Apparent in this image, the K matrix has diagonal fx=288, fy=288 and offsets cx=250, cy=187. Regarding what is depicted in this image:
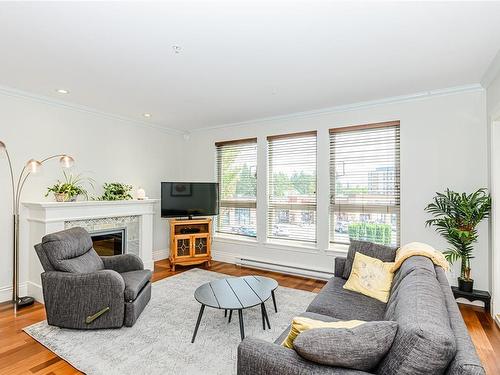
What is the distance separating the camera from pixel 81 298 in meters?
2.69

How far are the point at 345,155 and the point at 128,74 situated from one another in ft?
10.1

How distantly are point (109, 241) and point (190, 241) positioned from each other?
128 centimetres

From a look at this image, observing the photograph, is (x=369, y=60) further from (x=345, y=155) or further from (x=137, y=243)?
(x=137, y=243)

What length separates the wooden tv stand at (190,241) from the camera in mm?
4938

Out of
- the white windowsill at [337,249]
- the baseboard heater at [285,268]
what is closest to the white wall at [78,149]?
the baseboard heater at [285,268]

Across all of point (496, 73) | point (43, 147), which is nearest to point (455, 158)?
point (496, 73)

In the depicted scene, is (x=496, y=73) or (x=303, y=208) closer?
A: (x=496, y=73)

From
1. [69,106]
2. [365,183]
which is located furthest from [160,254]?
[365,183]

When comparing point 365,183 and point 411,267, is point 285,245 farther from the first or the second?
point 411,267

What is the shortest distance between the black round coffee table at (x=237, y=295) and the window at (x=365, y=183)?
1.85 m

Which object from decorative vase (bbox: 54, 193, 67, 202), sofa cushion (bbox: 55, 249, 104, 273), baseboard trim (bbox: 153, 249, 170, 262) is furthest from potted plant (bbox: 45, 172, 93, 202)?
baseboard trim (bbox: 153, 249, 170, 262)

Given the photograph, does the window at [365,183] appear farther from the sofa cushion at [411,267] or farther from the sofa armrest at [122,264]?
the sofa armrest at [122,264]

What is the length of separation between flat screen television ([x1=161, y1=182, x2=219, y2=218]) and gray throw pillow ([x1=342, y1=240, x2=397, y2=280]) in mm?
2799

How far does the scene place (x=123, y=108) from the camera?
14.1 ft
